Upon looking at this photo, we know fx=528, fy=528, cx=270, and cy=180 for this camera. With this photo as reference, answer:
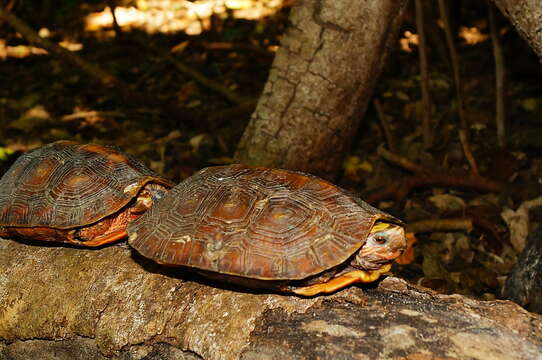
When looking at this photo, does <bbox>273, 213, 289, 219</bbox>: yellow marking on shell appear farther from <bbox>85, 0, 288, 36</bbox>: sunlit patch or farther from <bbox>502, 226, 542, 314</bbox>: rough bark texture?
<bbox>85, 0, 288, 36</bbox>: sunlit patch

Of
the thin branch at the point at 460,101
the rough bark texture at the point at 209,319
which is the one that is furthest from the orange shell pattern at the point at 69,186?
the thin branch at the point at 460,101

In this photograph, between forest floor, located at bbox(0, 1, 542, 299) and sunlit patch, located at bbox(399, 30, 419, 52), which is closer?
forest floor, located at bbox(0, 1, 542, 299)

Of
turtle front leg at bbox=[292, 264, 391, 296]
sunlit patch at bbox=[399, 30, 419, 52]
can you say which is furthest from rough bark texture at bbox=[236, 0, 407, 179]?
sunlit patch at bbox=[399, 30, 419, 52]

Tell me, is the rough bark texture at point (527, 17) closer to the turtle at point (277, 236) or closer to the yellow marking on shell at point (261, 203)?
the turtle at point (277, 236)

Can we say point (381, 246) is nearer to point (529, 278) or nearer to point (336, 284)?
point (336, 284)

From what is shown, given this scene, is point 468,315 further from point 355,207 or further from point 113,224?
point 113,224
